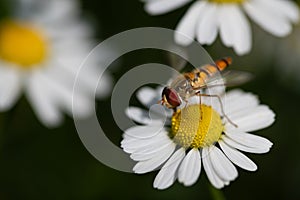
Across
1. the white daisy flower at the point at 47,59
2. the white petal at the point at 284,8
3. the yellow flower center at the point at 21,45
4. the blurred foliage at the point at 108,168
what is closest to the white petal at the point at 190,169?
the white petal at the point at 284,8

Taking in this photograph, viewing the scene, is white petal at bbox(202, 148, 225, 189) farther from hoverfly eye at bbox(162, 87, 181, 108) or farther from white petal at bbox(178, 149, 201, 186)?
hoverfly eye at bbox(162, 87, 181, 108)

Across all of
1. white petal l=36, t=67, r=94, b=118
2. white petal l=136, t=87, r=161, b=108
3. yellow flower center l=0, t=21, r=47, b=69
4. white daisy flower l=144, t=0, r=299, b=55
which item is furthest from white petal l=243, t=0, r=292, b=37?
yellow flower center l=0, t=21, r=47, b=69

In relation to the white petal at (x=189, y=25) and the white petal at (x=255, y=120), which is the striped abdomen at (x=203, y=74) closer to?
the white petal at (x=255, y=120)

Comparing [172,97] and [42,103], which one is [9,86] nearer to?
[42,103]

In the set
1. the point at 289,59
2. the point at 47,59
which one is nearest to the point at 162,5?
the point at 47,59

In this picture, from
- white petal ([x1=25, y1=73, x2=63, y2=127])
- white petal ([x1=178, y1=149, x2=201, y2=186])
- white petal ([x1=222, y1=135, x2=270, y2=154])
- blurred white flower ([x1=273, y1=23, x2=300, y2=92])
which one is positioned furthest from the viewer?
blurred white flower ([x1=273, y1=23, x2=300, y2=92])

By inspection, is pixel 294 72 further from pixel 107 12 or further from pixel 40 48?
pixel 40 48

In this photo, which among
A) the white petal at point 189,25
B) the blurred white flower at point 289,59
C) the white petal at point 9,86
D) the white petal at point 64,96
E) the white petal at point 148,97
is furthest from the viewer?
the blurred white flower at point 289,59

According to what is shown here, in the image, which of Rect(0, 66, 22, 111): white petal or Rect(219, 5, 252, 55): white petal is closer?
Rect(219, 5, 252, 55): white petal
